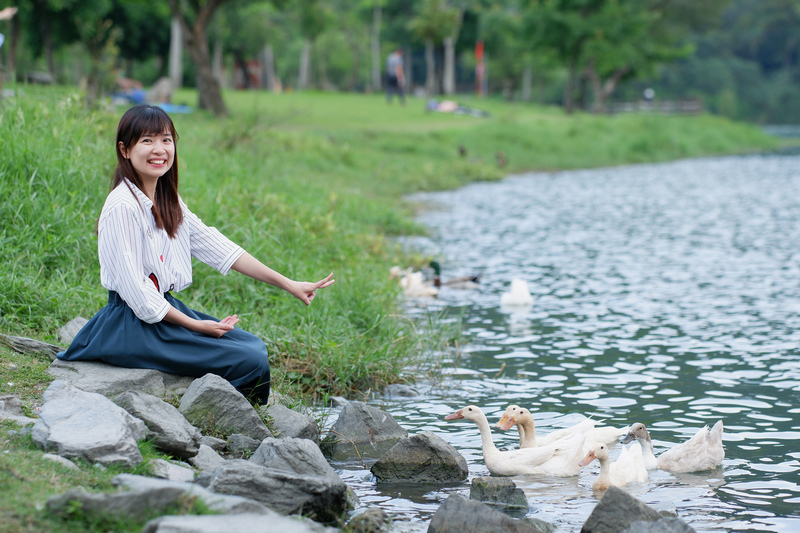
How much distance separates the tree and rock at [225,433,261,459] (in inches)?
842

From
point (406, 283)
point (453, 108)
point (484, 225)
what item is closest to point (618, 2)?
point (453, 108)

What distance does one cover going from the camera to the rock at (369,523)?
13.9 feet

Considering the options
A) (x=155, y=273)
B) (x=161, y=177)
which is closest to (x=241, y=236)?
(x=161, y=177)

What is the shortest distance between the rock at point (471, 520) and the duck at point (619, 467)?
1085mm

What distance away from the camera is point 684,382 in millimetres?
7375

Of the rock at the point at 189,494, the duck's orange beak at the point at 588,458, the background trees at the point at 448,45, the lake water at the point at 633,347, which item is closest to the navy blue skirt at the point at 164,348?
the lake water at the point at 633,347

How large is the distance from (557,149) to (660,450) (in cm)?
2690

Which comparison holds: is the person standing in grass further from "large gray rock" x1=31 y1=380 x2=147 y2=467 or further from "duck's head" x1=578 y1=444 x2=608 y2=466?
"duck's head" x1=578 y1=444 x2=608 y2=466

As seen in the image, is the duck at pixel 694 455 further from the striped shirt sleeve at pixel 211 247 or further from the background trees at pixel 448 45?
the background trees at pixel 448 45

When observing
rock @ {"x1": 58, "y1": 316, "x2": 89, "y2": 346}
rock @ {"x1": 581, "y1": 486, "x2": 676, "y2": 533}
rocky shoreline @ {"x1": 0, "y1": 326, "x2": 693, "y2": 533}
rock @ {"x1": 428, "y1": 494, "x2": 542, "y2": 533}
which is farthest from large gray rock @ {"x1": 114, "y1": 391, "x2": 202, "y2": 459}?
rock @ {"x1": 581, "y1": 486, "x2": 676, "y2": 533}

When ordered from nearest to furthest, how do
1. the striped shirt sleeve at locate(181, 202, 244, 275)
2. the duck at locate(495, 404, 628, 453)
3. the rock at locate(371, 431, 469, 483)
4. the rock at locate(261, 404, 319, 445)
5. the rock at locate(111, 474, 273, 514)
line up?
the rock at locate(111, 474, 273, 514) < the rock at locate(371, 431, 469, 483) < the rock at locate(261, 404, 319, 445) < the striped shirt sleeve at locate(181, 202, 244, 275) < the duck at locate(495, 404, 628, 453)

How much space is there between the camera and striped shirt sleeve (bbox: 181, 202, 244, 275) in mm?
5430

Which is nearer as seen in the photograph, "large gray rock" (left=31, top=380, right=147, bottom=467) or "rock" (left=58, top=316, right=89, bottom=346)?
"large gray rock" (left=31, top=380, right=147, bottom=467)

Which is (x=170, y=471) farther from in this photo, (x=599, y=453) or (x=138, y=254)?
(x=599, y=453)
